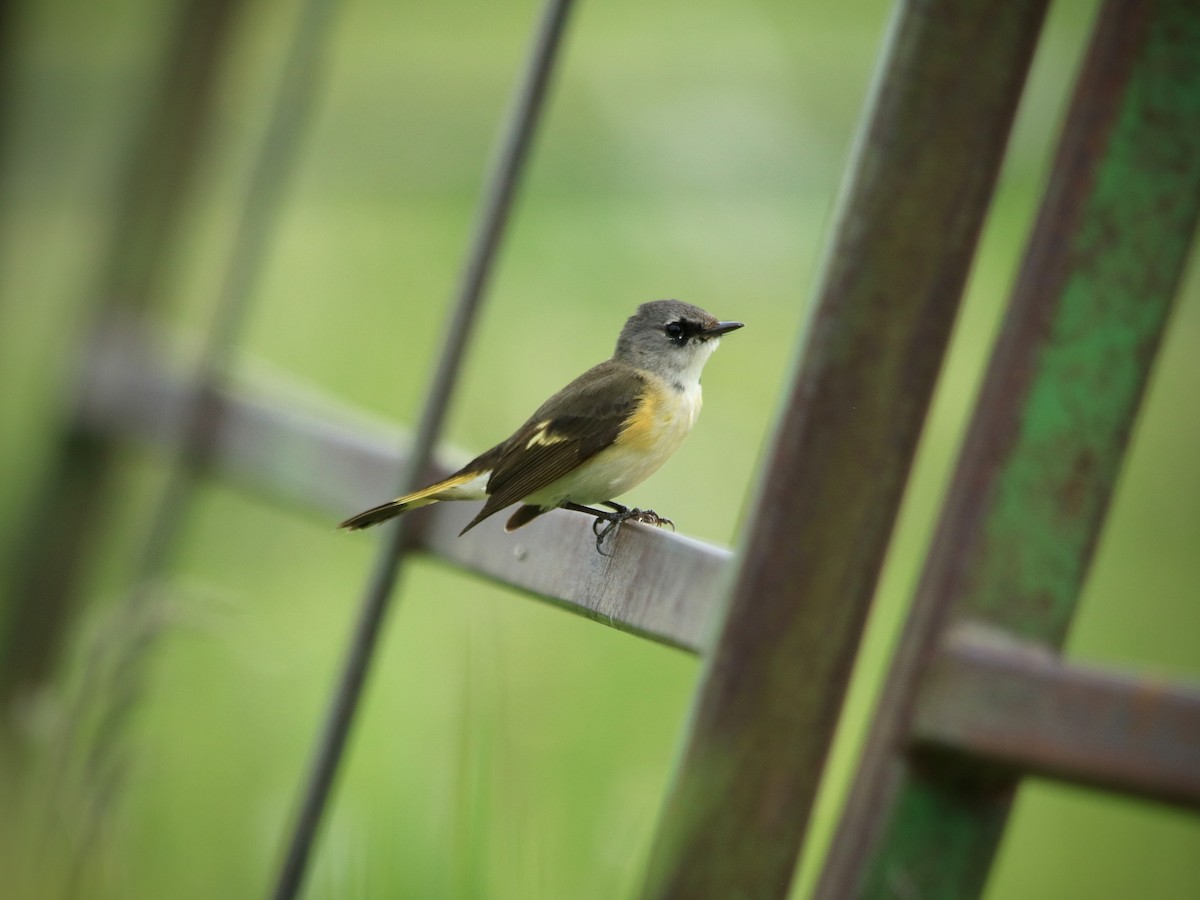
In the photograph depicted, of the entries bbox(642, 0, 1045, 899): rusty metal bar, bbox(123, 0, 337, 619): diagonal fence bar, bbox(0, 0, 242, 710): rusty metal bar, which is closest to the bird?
bbox(642, 0, 1045, 899): rusty metal bar

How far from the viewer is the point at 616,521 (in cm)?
153

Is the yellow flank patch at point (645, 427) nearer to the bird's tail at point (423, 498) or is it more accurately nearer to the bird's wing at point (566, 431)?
the bird's wing at point (566, 431)

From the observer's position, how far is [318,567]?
9.16 ft

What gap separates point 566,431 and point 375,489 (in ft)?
1.54

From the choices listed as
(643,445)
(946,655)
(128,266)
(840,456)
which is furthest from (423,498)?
(128,266)

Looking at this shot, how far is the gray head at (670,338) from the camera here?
1.68 m

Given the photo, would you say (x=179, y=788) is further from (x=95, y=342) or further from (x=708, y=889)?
(x=708, y=889)

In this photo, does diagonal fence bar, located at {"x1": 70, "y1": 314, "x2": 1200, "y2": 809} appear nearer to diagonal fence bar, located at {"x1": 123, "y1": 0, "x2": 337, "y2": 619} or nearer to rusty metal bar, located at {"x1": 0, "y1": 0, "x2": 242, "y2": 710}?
diagonal fence bar, located at {"x1": 123, "y1": 0, "x2": 337, "y2": 619}

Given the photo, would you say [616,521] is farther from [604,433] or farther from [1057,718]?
[1057,718]

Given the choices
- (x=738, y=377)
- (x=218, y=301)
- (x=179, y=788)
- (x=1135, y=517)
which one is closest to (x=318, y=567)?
(x=179, y=788)

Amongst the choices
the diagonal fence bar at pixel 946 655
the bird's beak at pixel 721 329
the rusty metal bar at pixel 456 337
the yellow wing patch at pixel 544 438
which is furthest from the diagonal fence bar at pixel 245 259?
the bird's beak at pixel 721 329

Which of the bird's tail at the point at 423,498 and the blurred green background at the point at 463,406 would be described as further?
the bird's tail at the point at 423,498

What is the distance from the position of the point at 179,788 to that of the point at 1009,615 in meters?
1.96

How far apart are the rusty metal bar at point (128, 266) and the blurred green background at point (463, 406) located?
0.06 m
